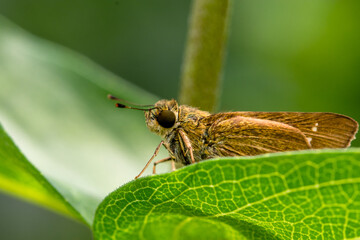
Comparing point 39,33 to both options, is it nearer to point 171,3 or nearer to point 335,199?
point 171,3

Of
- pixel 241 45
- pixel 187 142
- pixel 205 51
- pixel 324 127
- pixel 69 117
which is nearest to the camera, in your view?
pixel 324 127

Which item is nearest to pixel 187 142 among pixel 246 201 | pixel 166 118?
A: pixel 166 118

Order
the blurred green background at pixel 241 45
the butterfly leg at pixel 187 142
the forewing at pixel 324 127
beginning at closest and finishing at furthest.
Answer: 1. the forewing at pixel 324 127
2. the butterfly leg at pixel 187 142
3. the blurred green background at pixel 241 45

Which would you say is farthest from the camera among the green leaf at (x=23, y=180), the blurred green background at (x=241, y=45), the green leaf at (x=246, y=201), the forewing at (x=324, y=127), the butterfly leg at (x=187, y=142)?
the blurred green background at (x=241, y=45)

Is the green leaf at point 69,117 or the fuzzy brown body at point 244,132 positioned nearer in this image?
the fuzzy brown body at point 244,132

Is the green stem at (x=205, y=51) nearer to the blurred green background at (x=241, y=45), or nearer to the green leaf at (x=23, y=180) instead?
the green leaf at (x=23, y=180)

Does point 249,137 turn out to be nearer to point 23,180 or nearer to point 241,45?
point 23,180

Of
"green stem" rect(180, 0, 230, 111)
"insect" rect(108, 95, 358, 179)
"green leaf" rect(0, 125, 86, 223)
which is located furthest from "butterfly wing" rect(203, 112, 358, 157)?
"green leaf" rect(0, 125, 86, 223)

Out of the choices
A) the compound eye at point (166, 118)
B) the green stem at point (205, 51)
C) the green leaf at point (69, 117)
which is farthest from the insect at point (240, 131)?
the green leaf at point (69, 117)
